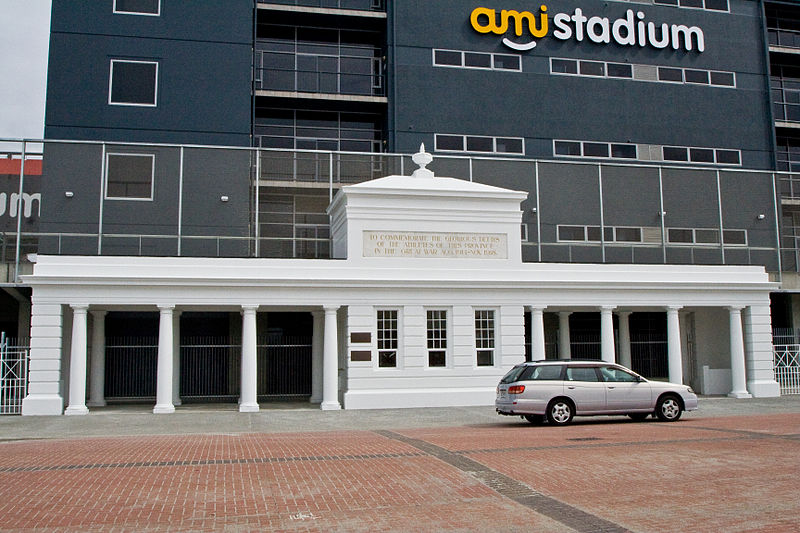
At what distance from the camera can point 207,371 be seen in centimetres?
2986

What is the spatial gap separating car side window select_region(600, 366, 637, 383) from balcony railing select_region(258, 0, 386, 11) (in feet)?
80.9

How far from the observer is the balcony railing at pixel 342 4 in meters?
36.6

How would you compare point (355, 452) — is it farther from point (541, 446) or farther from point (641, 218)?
point (641, 218)

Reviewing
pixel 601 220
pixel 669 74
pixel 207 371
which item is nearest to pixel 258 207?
pixel 207 371

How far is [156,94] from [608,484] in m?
28.9

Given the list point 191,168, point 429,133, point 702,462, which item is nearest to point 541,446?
point 702,462

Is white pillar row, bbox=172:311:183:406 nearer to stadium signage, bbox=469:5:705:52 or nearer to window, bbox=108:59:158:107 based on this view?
window, bbox=108:59:158:107

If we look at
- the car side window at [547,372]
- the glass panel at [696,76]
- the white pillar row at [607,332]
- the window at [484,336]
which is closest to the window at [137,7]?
the window at [484,336]

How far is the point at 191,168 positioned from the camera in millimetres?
30812

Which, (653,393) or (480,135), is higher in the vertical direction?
(480,135)

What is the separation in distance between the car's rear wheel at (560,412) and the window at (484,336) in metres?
7.58

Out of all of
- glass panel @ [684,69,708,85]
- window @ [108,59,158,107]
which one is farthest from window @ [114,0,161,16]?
glass panel @ [684,69,708,85]

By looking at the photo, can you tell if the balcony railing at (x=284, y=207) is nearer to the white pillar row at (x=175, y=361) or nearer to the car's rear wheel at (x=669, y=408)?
the white pillar row at (x=175, y=361)

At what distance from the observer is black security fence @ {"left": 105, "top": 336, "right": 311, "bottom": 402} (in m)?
29.0
